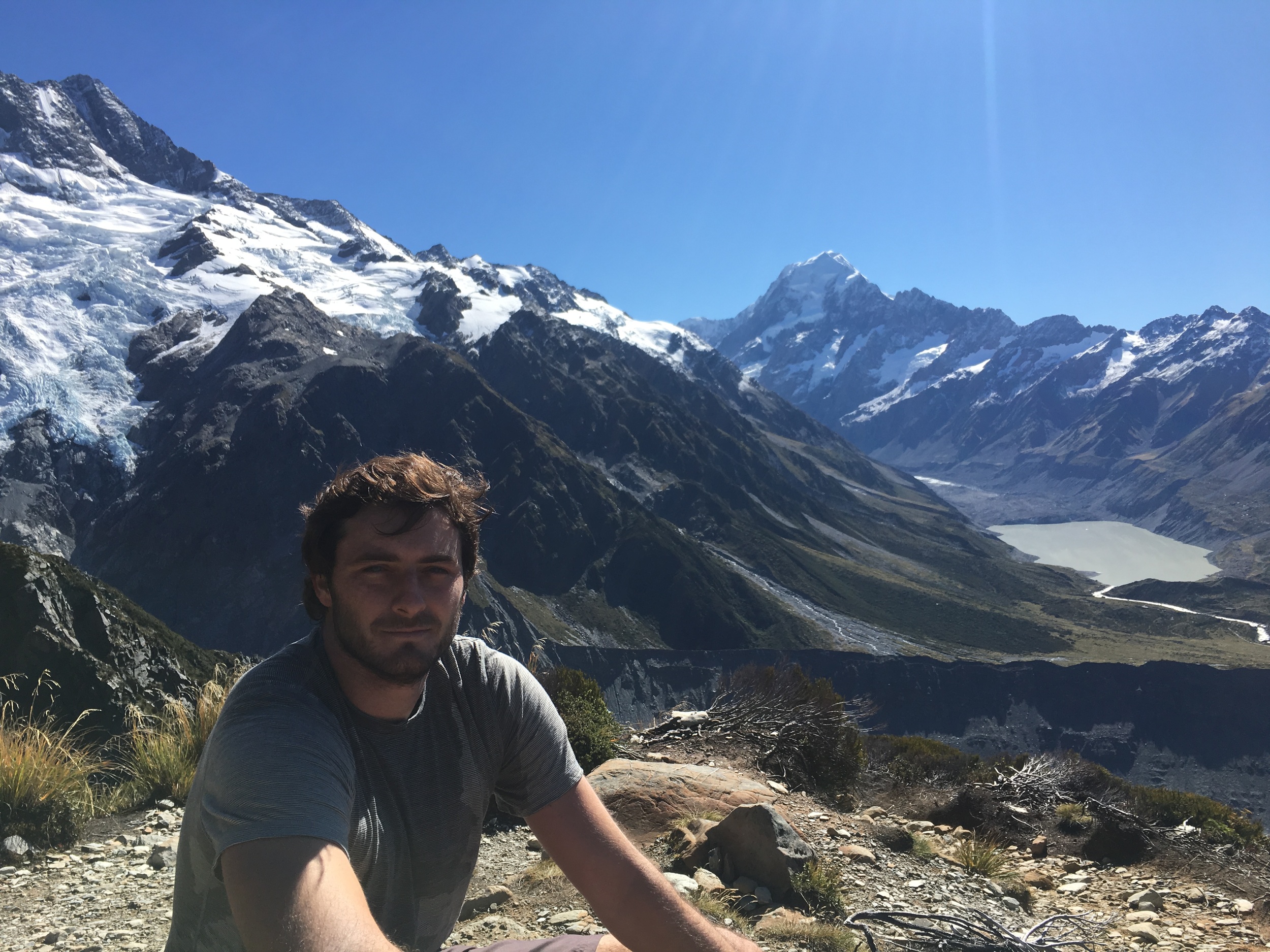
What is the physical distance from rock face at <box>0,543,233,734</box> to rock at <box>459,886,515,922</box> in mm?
5867

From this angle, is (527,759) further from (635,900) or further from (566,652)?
(566,652)

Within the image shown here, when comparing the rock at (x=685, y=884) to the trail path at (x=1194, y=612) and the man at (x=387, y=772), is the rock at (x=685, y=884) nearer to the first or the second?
the man at (x=387, y=772)

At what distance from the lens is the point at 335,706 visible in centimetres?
269

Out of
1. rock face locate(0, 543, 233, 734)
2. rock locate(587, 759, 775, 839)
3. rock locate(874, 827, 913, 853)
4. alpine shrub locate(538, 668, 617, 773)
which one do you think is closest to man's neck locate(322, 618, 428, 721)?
rock locate(587, 759, 775, 839)

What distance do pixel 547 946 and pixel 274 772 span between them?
1.40 meters

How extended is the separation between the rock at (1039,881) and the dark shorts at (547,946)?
21.0 ft

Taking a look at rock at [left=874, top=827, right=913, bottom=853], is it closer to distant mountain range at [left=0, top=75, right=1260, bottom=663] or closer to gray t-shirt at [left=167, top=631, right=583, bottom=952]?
gray t-shirt at [left=167, top=631, right=583, bottom=952]

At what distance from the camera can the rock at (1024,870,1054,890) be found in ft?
25.7

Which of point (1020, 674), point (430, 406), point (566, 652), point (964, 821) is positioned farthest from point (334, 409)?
point (964, 821)

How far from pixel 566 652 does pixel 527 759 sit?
316 ft

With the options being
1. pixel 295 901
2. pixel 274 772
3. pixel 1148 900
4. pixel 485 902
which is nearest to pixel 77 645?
pixel 485 902

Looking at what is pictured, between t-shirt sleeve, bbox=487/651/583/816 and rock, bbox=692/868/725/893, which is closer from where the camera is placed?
t-shirt sleeve, bbox=487/651/583/816

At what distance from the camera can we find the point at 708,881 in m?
6.02

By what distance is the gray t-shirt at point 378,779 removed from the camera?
2283mm
